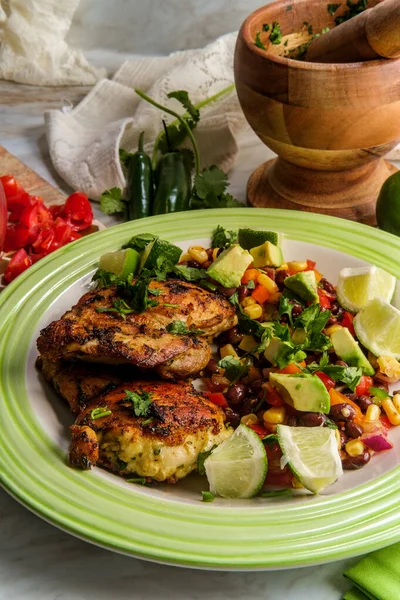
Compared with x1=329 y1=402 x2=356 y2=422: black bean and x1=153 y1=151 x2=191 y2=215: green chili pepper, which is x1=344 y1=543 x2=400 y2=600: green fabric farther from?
x1=153 y1=151 x2=191 y2=215: green chili pepper

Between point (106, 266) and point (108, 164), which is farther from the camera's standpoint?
point (108, 164)

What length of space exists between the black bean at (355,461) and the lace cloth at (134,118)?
131 inches

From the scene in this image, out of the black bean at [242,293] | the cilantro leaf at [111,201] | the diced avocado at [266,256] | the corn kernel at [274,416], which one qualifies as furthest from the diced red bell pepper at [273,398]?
the cilantro leaf at [111,201]

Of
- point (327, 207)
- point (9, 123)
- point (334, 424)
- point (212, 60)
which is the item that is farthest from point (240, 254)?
point (9, 123)

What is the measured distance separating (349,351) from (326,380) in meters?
0.23

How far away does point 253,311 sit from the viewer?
4.32 metres

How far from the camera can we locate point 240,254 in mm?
4418

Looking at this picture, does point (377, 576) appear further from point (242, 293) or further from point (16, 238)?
point (16, 238)

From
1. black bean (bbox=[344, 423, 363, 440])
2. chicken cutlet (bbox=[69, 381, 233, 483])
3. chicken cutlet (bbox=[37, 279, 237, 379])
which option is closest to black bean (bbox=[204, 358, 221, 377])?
chicken cutlet (bbox=[37, 279, 237, 379])

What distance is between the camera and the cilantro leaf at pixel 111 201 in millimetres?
5992

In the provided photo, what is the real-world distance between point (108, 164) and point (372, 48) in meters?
2.23

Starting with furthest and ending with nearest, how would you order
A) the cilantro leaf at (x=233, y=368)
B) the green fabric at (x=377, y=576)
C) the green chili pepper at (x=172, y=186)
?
1. the green chili pepper at (x=172, y=186)
2. the cilantro leaf at (x=233, y=368)
3. the green fabric at (x=377, y=576)

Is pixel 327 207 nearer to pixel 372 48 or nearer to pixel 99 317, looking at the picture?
pixel 372 48

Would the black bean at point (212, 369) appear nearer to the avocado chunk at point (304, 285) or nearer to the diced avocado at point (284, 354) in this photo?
the diced avocado at point (284, 354)
